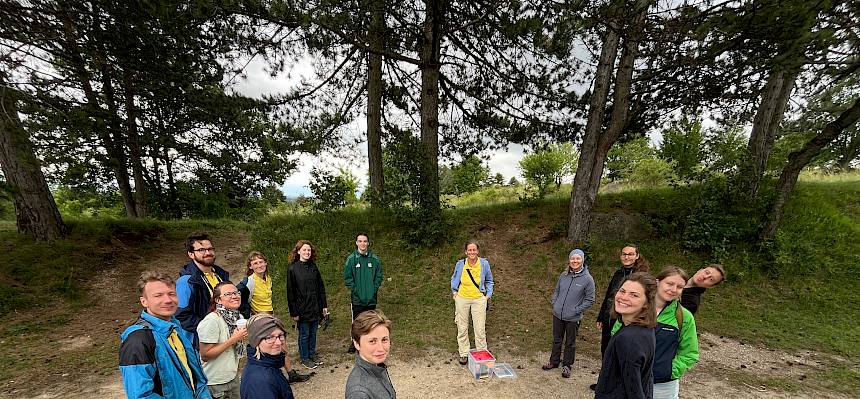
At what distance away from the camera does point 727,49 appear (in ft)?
20.9

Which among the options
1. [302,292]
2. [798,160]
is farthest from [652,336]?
[798,160]

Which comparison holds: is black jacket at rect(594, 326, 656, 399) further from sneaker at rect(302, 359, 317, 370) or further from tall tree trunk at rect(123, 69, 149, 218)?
tall tree trunk at rect(123, 69, 149, 218)

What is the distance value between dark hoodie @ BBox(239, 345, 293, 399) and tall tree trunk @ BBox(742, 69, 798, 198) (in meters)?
11.5

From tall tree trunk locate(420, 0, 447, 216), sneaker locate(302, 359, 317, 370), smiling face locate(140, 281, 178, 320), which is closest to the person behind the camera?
smiling face locate(140, 281, 178, 320)

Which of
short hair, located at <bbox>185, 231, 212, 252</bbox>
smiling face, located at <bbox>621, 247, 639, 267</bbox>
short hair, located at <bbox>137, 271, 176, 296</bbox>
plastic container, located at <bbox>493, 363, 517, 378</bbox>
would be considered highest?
short hair, located at <bbox>185, 231, 212, 252</bbox>

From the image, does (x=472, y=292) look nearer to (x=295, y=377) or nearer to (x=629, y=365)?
(x=295, y=377)

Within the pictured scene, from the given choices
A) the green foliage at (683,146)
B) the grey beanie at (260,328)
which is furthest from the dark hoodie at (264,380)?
the green foliage at (683,146)

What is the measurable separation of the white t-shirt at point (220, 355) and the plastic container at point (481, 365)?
3.12 metres

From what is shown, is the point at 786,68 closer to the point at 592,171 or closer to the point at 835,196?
the point at 592,171

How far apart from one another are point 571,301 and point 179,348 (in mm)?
4492

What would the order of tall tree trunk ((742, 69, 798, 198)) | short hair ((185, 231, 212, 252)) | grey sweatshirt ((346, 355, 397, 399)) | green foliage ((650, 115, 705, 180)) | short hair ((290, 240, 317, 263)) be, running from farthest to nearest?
green foliage ((650, 115, 705, 180)) → tall tree trunk ((742, 69, 798, 198)) → short hair ((290, 240, 317, 263)) → short hair ((185, 231, 212, 252)) → grey sweatshirt ((346, 355, 397, 399))

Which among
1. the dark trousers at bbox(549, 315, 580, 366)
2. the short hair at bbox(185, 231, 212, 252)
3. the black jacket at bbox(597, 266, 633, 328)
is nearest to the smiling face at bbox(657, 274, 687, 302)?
A: the black jacket at bbox(597, 266, 633, 328)

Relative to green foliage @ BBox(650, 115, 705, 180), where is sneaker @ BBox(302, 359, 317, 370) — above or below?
below

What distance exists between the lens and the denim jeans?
5.04 metres
